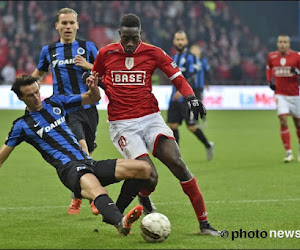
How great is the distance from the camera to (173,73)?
6.87m

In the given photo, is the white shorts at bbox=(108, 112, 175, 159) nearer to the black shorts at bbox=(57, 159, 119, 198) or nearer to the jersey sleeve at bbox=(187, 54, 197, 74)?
the black shorts at bbox=(57, 159, 119, 198)

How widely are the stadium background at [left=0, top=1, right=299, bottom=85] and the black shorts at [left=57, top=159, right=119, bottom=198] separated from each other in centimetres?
1925

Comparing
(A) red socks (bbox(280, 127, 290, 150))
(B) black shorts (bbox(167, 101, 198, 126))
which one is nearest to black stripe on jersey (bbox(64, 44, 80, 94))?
(B) black shorts (bbox(167, 101, 198, 126))

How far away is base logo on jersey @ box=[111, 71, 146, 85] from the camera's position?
694 cm

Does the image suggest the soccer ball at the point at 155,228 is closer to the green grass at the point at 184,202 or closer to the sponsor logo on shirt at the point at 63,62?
the green grass at the point at 184,202

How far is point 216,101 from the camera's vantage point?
2492 centimetres

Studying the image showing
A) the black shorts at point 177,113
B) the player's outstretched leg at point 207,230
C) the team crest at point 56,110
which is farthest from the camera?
the black shorts at point 177,113

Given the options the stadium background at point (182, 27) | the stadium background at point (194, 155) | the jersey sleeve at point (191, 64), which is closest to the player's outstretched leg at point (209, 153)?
the stadium background at point (194, 155)

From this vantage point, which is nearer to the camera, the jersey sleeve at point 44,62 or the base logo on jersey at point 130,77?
the base logo on jersey at point 130,77

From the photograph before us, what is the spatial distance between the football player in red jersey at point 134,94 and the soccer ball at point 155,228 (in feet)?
2.41

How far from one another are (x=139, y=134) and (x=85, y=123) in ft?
5.57

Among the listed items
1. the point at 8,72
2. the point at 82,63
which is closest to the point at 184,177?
the point at 82,63

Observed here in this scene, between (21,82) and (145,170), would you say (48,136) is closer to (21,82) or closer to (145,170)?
(21,82)

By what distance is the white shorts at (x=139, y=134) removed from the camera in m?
6.76
